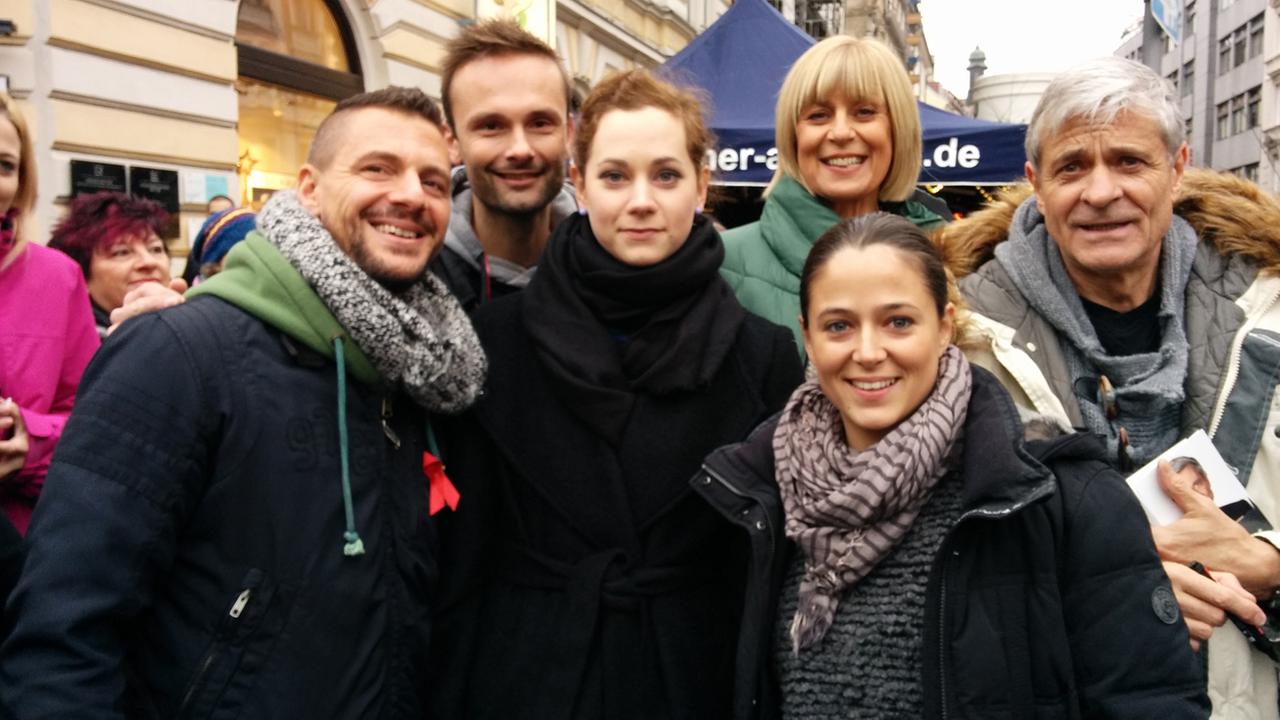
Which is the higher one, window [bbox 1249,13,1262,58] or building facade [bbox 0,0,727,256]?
window [bbox 1249,13,1262,58]

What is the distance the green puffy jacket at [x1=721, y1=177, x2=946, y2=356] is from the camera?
2584 millimetres

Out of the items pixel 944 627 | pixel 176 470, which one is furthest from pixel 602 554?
pixel 176 470

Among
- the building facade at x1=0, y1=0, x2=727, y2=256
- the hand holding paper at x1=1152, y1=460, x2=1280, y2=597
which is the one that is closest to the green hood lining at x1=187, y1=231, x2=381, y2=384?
the hand holding paper at x1=1152, y1=460, x2=1280, y2=597

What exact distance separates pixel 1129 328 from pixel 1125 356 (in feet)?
0.28

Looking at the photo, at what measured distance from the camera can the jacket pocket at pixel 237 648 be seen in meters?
1.57

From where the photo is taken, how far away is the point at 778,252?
2.64m

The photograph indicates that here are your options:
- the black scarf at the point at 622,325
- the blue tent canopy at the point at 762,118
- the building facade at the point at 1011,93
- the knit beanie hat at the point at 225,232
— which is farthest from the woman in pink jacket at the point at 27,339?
the building facade at the point at 1011,93

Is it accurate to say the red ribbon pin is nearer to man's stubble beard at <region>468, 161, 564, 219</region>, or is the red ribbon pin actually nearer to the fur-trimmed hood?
man's stubble beard at <region>468, 161, 564, 219</region>

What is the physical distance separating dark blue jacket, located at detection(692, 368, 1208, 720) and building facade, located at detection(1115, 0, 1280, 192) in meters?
41.3

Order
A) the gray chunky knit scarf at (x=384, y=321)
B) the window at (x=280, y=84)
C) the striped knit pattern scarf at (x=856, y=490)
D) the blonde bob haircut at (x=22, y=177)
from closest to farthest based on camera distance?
1. the striped knit pattern scarf at (x=856, y=490)
2. the gray chunky knit scarf at (x=384, y=321)
3. the blonde bob haircut at (x=22, y=177)
4. the window at (x=280, y=84)

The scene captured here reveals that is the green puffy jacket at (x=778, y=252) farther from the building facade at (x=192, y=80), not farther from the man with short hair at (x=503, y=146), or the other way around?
the building facade at (x=192, y=80)

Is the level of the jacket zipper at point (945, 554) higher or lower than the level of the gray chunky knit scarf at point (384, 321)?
lower

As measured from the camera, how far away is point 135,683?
62.9 inches

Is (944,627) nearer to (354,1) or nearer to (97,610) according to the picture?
(97,610)
